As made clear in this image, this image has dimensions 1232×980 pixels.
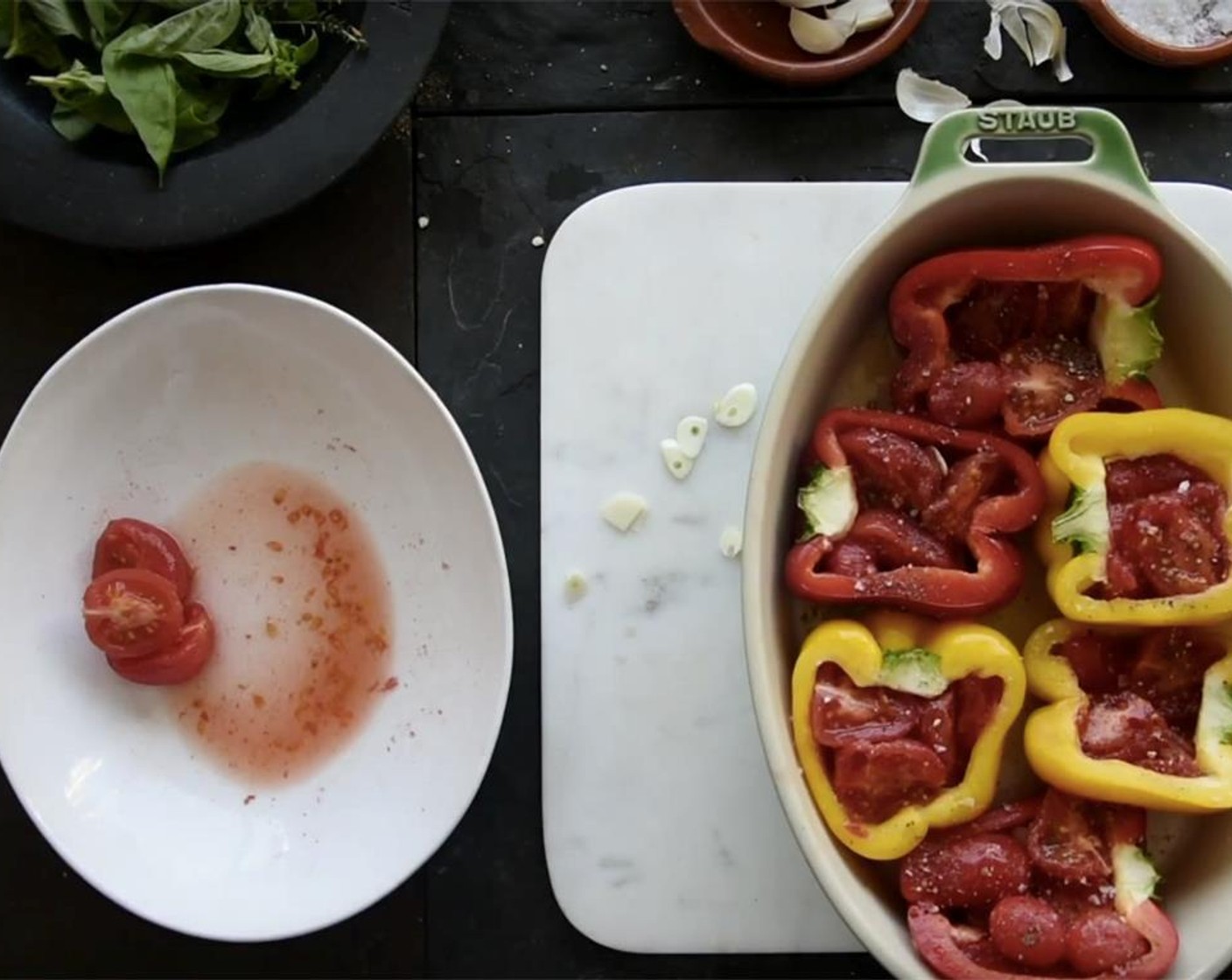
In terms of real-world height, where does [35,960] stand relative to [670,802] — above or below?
below

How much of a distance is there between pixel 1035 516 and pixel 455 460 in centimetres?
46

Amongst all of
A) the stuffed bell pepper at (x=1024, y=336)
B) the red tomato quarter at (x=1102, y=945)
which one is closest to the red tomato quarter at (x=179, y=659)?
the stuffed bell pepper at (x=1024, y=336)

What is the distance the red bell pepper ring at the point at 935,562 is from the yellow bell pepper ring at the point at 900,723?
25mm

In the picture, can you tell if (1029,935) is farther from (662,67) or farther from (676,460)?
(662,67)

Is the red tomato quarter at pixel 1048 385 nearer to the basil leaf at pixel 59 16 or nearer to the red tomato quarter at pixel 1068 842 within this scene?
the red tomato quarter at pixel 1068 842

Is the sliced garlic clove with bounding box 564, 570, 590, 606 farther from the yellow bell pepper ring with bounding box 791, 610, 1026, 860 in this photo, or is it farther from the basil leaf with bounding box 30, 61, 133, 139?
the basil leaf with bounding box 30, 61, 133, 139

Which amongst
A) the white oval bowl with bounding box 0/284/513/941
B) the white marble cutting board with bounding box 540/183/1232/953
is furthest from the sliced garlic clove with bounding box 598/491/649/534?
the white oval bowl with bounding box 0/284/513/941

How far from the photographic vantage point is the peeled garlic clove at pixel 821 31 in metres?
1.32

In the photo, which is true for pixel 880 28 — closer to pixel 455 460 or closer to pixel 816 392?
pixel 816 392

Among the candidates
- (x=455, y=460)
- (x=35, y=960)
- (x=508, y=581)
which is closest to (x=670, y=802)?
(x=508, y=581)

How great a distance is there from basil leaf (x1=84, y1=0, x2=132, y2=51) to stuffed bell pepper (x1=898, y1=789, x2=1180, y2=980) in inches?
35.3

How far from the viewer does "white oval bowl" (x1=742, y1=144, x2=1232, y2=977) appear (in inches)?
43.9

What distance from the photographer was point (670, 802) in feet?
4.30

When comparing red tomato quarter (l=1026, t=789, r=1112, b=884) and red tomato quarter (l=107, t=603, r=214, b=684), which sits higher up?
red tomato quarter (l=1026, t=789, r=1112, b=884)
